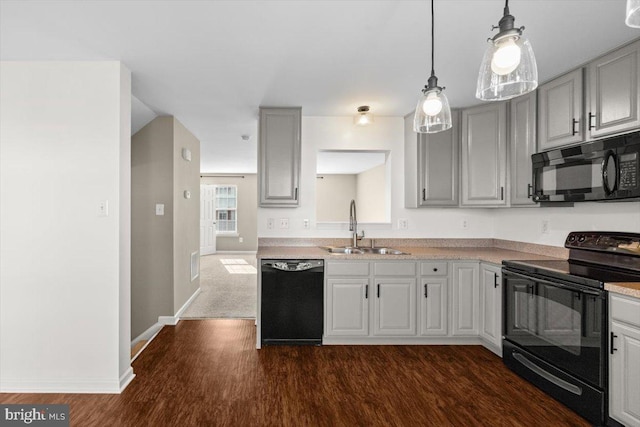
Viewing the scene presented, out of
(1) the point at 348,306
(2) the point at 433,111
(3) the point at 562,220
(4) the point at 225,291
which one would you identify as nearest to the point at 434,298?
(1) the point at 348,306

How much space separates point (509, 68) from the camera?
1.30 meters

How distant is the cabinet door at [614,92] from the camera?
7.23 ft

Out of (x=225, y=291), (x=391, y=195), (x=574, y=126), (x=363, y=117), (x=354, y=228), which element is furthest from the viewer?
(x=225, y=291)

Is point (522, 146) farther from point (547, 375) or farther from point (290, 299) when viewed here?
point (290, 299)

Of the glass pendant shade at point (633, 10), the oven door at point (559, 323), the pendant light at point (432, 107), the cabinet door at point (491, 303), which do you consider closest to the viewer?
the glass pendant shade at point (633, 10)

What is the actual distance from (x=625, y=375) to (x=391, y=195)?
8.14 feet

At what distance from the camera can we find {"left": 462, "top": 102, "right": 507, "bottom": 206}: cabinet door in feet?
11.1

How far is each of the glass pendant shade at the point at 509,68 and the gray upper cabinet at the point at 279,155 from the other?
2.36 metres

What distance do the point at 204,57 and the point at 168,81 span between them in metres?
0.62

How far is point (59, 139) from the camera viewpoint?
251 cm

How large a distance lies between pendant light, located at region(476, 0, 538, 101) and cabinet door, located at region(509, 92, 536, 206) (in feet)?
6.50

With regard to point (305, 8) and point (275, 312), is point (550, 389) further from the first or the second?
point (305, 8)

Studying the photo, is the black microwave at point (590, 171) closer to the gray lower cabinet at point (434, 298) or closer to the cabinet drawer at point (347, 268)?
the gray lower cabinet at point (434, 298)

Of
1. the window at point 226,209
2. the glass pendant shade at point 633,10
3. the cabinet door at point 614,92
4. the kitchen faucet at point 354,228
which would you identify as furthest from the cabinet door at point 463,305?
the window at point 226,209
